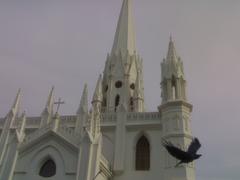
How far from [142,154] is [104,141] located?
3.58 meters

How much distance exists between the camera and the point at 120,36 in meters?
39.4

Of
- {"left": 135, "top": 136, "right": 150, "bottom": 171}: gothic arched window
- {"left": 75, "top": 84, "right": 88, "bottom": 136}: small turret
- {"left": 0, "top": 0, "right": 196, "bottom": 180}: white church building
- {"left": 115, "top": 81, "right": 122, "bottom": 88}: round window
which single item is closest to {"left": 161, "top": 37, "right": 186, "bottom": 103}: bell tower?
{"left": 0, "top": 0, "right": 196, "bottom": 180}: white church building

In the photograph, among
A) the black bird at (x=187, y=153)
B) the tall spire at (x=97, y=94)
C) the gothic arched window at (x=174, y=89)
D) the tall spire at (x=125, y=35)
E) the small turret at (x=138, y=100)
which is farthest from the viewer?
the tall spire at (x=125, y=35)

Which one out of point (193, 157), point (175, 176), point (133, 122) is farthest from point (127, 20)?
point (193, 157)

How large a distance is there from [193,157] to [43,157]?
13589mm

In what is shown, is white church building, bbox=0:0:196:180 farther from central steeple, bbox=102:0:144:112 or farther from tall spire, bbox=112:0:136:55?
tall spire, bbox=112:0:136:55

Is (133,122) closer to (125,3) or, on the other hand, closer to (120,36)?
(120,36)

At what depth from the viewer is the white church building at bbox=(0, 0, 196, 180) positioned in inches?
782

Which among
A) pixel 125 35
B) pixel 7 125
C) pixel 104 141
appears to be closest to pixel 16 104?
pixel 7 125

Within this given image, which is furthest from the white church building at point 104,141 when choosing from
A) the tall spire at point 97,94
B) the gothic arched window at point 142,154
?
the tall spire at point 97,94

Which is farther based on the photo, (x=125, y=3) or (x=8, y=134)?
(x=125, y=3)

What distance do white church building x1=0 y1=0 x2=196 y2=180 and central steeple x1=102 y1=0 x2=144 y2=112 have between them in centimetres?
390

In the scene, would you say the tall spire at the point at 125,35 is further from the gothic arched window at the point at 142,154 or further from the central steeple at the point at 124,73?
the gothic arched window at the point at 142,154

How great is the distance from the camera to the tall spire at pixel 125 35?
1496 inches
